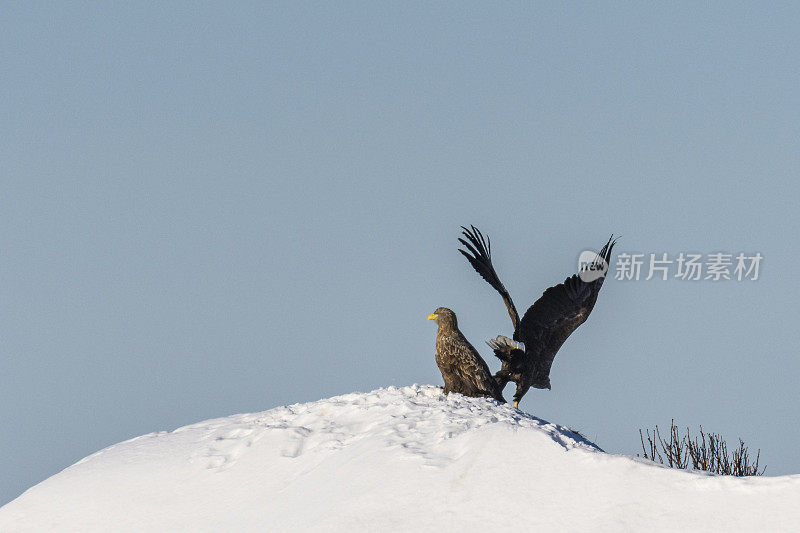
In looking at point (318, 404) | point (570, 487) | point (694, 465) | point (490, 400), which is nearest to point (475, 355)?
point (490, 400)

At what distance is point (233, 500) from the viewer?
28.1 feet

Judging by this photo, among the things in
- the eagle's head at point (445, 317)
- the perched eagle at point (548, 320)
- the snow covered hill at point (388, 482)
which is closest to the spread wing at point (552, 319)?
the perched eagle at point (548, 320)

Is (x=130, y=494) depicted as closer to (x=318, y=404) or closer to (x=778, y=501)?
(x=318, y=404)

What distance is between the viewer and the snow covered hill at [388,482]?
23.3 ft

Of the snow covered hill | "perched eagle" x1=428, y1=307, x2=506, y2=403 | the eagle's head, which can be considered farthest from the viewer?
the eagle's head

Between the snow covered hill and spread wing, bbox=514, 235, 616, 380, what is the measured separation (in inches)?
54.1

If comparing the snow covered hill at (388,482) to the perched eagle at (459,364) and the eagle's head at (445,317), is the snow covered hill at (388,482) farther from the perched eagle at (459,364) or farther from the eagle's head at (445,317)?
the eagle's head at (445,317)

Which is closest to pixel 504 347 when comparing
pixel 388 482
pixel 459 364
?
pixel 459 364

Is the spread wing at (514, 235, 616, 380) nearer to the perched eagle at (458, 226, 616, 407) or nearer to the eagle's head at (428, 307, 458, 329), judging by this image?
the perched eagle at (458, 226, 616, 407)

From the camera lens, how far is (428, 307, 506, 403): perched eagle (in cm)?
1012

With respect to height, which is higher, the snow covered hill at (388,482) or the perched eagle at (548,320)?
the perched eagle at (548,320)

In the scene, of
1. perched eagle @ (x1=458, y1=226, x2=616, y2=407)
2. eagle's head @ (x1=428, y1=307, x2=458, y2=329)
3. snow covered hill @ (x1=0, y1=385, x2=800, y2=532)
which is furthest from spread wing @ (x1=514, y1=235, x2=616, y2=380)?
snow covered hill @ (x1=0, y1=385, x2=800, y2=532)

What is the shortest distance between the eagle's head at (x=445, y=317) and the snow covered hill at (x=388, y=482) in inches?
29.3

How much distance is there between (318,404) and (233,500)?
215 centimetres
